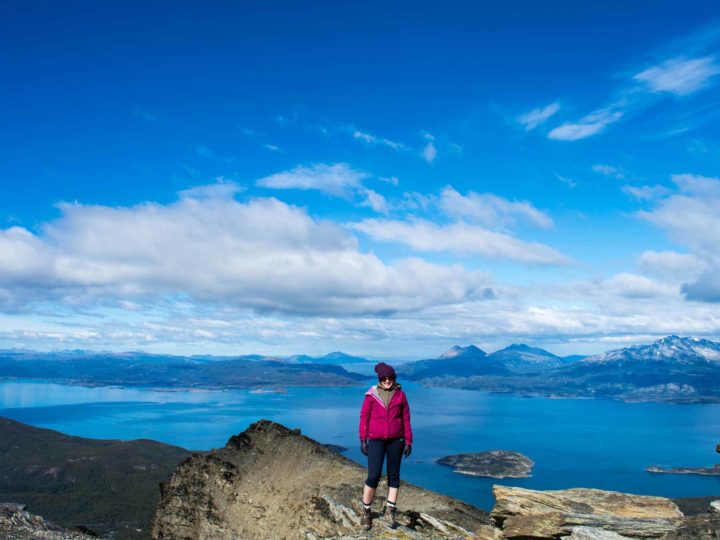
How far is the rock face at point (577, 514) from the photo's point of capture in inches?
540

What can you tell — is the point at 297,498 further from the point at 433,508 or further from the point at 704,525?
the point at 704,525

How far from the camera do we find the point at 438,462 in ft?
575

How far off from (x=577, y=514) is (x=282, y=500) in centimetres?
1201

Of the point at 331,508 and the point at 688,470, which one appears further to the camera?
the point at 688,470

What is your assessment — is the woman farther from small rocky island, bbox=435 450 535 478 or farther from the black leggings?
small rocky island, bbox=435 450 535 478

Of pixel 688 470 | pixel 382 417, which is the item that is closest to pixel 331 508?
pixel 382 417

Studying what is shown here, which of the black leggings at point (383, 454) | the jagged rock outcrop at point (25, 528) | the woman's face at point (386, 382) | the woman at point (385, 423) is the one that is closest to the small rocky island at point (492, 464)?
the jagged rock outcrop at point (25, 528)

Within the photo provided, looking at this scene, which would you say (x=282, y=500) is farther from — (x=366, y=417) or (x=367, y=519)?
(x=366, y=417)

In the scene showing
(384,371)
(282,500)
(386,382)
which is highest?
(384,371)

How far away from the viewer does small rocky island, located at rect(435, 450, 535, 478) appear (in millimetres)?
160500

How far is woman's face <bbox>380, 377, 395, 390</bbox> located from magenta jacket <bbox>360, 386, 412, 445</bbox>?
8.0 inches

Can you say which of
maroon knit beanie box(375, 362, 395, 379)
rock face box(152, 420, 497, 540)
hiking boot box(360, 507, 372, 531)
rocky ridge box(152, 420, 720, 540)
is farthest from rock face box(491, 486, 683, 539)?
maroon knit beanie box(375, 362, 395, 379)

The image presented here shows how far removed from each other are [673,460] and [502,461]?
70250 millimetres

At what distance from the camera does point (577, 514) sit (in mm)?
15133
